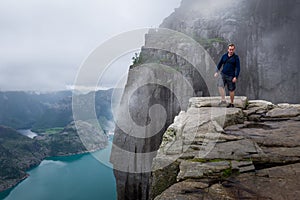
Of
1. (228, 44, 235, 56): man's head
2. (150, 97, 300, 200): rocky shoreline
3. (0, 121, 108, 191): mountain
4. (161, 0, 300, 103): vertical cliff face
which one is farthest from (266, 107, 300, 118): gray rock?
(0, 121, 108, 191): mountain

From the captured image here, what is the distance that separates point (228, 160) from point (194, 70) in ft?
91.0

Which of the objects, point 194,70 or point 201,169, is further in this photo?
point 194,70

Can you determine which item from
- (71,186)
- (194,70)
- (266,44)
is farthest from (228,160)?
(71,186)

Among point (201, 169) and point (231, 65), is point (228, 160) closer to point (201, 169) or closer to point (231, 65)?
point (201, 169)

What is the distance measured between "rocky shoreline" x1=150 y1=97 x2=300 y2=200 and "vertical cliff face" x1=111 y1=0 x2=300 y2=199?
68.9 ft

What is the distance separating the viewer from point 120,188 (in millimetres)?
30969

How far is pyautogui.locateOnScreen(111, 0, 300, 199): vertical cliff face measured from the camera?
30.1 meters

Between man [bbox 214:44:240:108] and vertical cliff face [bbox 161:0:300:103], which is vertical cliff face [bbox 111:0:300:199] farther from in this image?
man [bbox 214:44:240:108]

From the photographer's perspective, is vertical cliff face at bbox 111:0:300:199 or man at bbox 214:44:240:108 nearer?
man at bbox 214:44:240:108

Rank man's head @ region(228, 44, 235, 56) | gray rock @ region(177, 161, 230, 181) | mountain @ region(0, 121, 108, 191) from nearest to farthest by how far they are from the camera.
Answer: gray rock @ region(177, 161, 230, 181), man's head @ region(228, 44, 235, 56), mountain @ region(0, 121, 108, 191)

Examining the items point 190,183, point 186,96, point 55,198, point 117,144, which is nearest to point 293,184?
point 190,183

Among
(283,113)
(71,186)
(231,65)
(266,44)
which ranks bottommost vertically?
(71,186)

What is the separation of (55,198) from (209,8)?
71.7 meters

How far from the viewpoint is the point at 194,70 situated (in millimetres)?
31891
